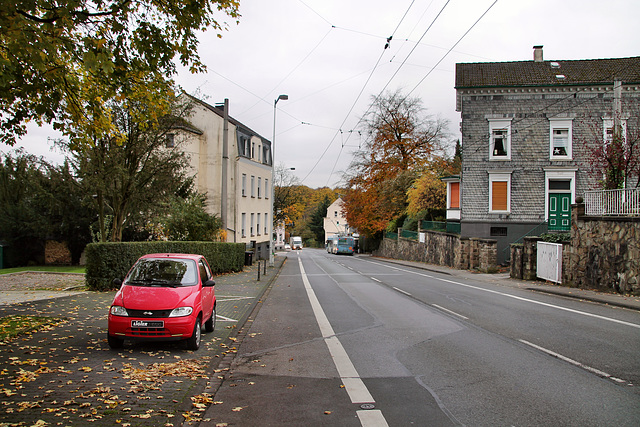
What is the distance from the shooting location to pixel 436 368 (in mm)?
6879

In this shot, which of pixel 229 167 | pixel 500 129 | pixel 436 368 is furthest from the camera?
pixel 229 167

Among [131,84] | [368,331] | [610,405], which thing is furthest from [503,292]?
[131,84]

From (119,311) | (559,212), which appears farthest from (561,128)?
(119,311)

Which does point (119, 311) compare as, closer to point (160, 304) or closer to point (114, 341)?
point (114, 341)

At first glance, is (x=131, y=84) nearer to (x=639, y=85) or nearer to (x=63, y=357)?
(x=63, y=357)

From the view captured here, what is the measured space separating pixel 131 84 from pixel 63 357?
18.0ft

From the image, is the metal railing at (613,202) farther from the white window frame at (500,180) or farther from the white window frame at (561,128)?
the white window frame at (561,128)

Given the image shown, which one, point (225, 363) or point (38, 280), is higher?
point (225, 363)

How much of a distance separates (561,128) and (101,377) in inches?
1191

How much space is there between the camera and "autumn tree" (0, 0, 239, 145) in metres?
6.46

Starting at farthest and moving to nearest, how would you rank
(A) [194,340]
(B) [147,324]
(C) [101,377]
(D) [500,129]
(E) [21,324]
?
(D) [500,129], (E) [21,324], (A) [194,340], (B) [147,324], (C) [101,377]

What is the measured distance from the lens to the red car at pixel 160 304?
7.75 m

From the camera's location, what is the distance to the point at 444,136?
161ft

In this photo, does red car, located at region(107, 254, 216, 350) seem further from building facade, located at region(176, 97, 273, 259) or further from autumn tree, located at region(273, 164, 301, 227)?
autumn tree, located at region(273, 164, 301, 227)
